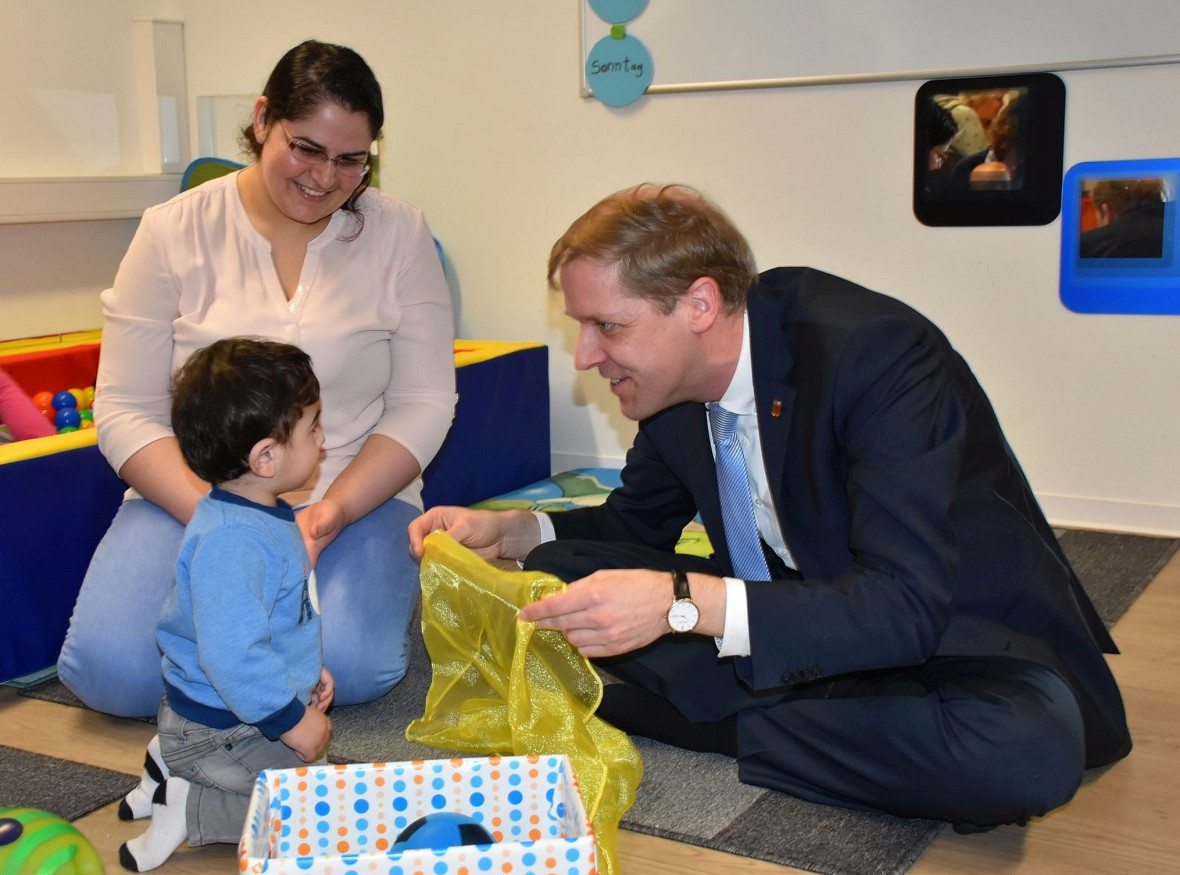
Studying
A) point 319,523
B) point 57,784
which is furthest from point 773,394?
point 57,784

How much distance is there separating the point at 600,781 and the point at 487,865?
0.46 meters

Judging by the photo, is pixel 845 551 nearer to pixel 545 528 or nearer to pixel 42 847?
pixel 545 528

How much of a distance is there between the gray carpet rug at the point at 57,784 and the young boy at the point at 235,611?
0.13 metres

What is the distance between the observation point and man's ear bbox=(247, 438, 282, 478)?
150cm

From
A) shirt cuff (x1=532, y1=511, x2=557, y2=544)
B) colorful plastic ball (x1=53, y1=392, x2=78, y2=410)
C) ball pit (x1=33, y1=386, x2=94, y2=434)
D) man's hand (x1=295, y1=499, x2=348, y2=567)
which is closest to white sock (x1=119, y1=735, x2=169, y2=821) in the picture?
man's hand (x1=295, y1=499, x2=348, y2=567)

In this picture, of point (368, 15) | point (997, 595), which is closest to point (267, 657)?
point (997, 595)

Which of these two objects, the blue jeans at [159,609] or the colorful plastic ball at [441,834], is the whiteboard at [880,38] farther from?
the colorful plastic ball at [441,834]

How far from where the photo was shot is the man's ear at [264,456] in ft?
4.92

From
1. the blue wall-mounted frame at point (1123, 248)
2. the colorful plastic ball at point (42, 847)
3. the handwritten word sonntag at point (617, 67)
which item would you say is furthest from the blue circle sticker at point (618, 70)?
the colorful plastic ball at point (42, 847)

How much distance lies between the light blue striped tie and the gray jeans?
0.70 m

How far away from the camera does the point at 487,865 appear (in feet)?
3.69

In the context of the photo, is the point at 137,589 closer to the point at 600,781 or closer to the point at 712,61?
the point at 600,781

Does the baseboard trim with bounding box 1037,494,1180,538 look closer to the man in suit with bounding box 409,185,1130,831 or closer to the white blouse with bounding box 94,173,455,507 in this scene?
the man in suit with bounding box 409,185,1130,831

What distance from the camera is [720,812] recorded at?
1.70m
